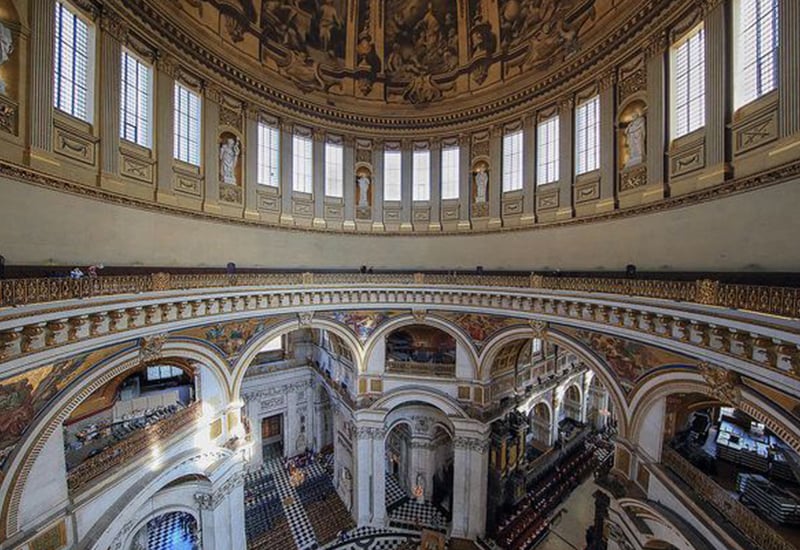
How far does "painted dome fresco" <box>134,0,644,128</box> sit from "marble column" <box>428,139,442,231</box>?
1332 mm

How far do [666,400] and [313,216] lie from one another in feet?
42.2

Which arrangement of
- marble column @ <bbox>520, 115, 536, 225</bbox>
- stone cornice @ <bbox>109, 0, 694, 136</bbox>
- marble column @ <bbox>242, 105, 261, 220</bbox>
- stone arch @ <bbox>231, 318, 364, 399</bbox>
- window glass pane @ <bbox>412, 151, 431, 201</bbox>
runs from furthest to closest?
window glass pane @ <bbox>412, 151, 431, 201</bbox> < marble column @ <bbox>520, 115, 536, 225</bbox> < marble column @ <bbox>242, 105, 261, 220</bbox> < stone arch @ <bbox>231, 318, 364, 399</bbox> < stone cornice @ <bbox>109, 0, 694, 136</bbox>

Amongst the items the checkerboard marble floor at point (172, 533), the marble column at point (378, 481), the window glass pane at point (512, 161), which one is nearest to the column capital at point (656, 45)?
the window glass pane at point (512, 161)

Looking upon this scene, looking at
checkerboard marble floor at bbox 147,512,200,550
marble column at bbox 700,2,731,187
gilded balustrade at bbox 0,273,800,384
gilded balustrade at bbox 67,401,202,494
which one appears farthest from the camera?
checkerboard marble floor at bbox 147,512,200,550

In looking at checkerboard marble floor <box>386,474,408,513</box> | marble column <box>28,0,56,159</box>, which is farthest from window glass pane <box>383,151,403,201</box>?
checkerboard marble floor <box>386,474,408,513</box>

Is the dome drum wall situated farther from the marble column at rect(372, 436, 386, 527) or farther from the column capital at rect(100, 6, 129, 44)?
the marble column at rect(372, 436, 386, 527)

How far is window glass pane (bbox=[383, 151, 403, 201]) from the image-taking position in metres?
14.3

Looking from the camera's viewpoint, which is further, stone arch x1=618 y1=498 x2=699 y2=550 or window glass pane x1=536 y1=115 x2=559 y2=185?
window glass pane x1=536 y1=115 x2=559 y2=185

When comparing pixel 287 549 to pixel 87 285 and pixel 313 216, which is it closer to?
pixel 87 285

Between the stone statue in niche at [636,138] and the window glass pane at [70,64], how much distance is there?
15007 mm

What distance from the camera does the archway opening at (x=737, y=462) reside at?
460 centimetres

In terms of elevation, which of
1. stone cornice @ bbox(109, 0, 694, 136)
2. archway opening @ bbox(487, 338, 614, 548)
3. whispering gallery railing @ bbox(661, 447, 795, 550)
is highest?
stone cornice @ bbox(109, 0, 694, 136)

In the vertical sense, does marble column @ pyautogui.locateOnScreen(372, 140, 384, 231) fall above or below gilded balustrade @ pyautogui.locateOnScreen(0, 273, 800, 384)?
above

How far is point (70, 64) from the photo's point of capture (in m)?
7.09
